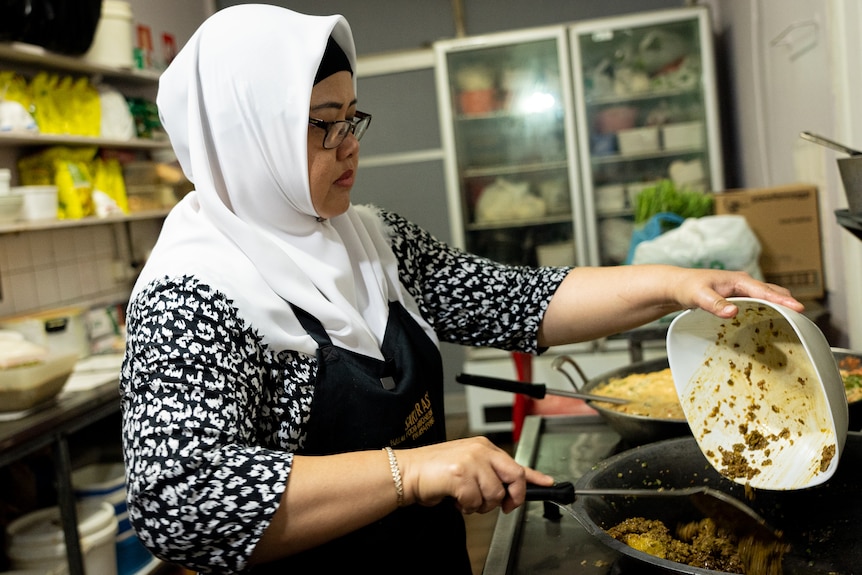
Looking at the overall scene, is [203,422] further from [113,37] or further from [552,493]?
[113,37]

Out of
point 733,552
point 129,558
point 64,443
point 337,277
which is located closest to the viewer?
point 733,552

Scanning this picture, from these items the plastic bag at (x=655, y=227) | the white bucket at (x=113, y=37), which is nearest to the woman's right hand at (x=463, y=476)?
the plastic bag at (x=655, y=227)

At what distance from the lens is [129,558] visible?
306 centimetres

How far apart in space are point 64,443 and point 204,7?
376cm

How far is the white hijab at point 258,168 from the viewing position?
117cm

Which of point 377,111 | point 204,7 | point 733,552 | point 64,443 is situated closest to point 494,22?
point 377,111

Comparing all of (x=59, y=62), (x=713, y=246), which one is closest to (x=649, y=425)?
(x=713, y=246)

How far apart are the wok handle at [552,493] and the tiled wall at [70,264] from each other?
121 inches

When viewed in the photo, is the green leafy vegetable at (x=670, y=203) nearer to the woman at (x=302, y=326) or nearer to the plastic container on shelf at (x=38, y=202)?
the woman at (x=302, y=326)

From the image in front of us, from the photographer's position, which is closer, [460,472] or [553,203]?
[460,472]

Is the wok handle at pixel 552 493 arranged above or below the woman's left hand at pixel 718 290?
below

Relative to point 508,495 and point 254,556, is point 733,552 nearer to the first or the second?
point 508,495

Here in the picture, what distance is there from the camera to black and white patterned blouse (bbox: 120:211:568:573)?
0.92 meters

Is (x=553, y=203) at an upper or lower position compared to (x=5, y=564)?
upper
